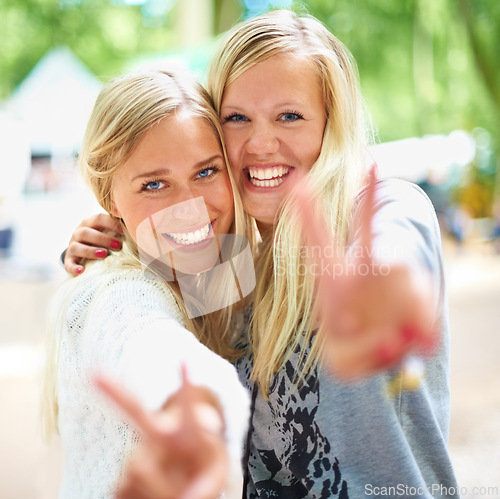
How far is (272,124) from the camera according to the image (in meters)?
1.80

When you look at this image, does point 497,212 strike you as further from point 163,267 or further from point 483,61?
point 163,267

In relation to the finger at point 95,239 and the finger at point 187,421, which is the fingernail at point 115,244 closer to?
the finger at point 95,239

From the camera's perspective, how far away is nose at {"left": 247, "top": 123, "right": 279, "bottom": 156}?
179cm

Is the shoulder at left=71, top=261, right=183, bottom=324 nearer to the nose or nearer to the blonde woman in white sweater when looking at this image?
the blonde woman in white sweater

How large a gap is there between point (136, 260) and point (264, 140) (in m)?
0.53

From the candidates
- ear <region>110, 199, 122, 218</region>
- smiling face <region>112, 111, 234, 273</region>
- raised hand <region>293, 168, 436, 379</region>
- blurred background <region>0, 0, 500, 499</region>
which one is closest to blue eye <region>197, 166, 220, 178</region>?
smiling face <region>112, 111, 234, 273</region>

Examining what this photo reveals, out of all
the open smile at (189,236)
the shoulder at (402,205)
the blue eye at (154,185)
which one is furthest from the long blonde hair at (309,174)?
the blue eye at (154,185)

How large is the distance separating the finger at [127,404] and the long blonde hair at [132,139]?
78cm

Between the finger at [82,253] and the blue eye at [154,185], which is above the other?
the blue eye at [154,185]

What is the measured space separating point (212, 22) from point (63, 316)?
21.0ft

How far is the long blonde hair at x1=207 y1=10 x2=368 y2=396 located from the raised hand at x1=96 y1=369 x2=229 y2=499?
645 millimetres

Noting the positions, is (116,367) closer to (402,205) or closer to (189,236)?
(189,236)

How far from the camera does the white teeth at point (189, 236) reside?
1.75 metres

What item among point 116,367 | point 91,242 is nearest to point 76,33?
point 91,242
